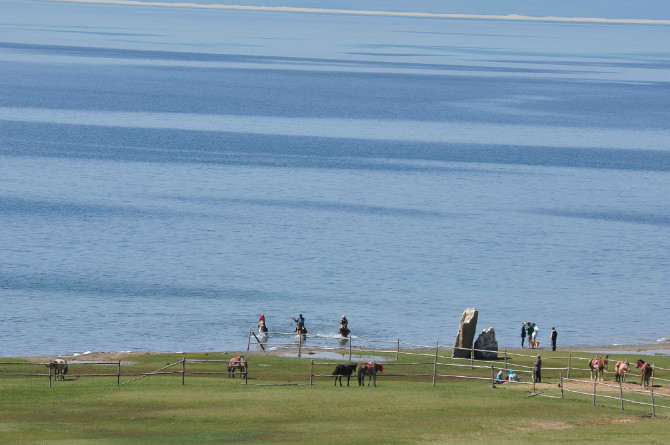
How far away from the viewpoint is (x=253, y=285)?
69.1 m

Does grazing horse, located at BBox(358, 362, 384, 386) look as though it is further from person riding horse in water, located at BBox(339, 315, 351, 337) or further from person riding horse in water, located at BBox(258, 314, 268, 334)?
person riding horse in water, located at BBox(258, 314, 268, 334)

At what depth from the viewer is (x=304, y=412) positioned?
31.9 metres

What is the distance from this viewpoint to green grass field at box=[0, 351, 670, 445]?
2831 cm

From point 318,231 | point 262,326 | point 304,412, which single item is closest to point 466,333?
point 262,326

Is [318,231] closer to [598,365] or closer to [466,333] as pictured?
[466,333]

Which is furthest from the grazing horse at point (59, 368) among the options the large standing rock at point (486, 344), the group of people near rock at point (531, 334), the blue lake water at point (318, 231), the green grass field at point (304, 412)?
the group of people near rock at point (531, 334)

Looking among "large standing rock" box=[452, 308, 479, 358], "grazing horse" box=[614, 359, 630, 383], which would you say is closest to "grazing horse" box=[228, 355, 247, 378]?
"large standing rock" box=[452, 308, 479, 358]

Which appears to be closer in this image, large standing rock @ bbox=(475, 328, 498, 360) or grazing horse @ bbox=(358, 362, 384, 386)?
grazing horse @ bbox=(358, 362, 384, 386)

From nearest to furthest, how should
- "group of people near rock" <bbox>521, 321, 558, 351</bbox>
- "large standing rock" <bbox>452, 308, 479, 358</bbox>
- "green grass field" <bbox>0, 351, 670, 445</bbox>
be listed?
1. "green grass field" <bbox>0, 351, 670, 445</bbox>
2. "large standing rock" <bbox>452, 308, 479, 358</bbox>
3. "group of people near rock" <bbox>521, 321, 558, 351</bbox>

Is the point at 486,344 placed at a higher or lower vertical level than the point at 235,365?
higher

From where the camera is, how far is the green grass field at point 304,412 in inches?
1115

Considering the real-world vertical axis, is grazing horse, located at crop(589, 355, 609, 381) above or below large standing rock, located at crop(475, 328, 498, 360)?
below

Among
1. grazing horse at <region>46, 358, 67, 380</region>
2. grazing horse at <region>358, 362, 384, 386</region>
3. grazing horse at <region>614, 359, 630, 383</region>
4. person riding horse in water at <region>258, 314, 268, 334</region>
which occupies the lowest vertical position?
grazing horse at <region>46, 358, 67, 380</region>

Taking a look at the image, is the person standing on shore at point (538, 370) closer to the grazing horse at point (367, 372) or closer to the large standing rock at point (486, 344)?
the grazing horse at point (367, 372)
